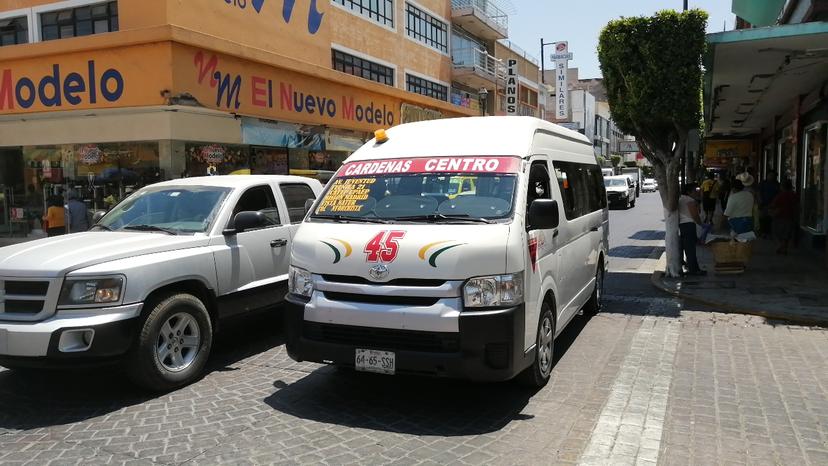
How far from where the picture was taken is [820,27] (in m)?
8.29

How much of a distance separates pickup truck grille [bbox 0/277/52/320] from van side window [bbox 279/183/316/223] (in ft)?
9.33

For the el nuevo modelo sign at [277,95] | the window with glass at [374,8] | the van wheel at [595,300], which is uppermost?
the window with glass at [374,8]

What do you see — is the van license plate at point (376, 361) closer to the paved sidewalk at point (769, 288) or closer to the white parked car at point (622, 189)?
the paved sidewalk at point (769, 288)

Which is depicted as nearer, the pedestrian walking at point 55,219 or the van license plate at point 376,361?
the van license plate at point 376,361

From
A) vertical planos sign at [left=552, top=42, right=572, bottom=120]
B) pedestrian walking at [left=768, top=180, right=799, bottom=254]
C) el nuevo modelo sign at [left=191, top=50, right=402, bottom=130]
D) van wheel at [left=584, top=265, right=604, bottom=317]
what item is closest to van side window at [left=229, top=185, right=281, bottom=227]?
van wheel at [left=584, top=265, right=604, bottom=317]

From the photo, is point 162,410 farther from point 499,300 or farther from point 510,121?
point 510,121

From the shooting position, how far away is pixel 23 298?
4.77 metres

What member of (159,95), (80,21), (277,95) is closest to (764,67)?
(277,95)

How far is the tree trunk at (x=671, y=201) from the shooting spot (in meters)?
10.4

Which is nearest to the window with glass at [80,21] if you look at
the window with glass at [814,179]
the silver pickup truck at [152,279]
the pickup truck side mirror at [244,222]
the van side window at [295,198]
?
the van side window at [295,198]

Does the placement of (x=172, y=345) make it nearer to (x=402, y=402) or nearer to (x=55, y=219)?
(x=402, y=402)

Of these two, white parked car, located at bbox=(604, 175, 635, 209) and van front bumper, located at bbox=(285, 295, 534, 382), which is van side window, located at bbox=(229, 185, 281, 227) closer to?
van front bumper, located at bbox=(285, 295, 534, 382)

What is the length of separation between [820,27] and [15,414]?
10.1m

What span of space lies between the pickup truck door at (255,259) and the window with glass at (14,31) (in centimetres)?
1662
